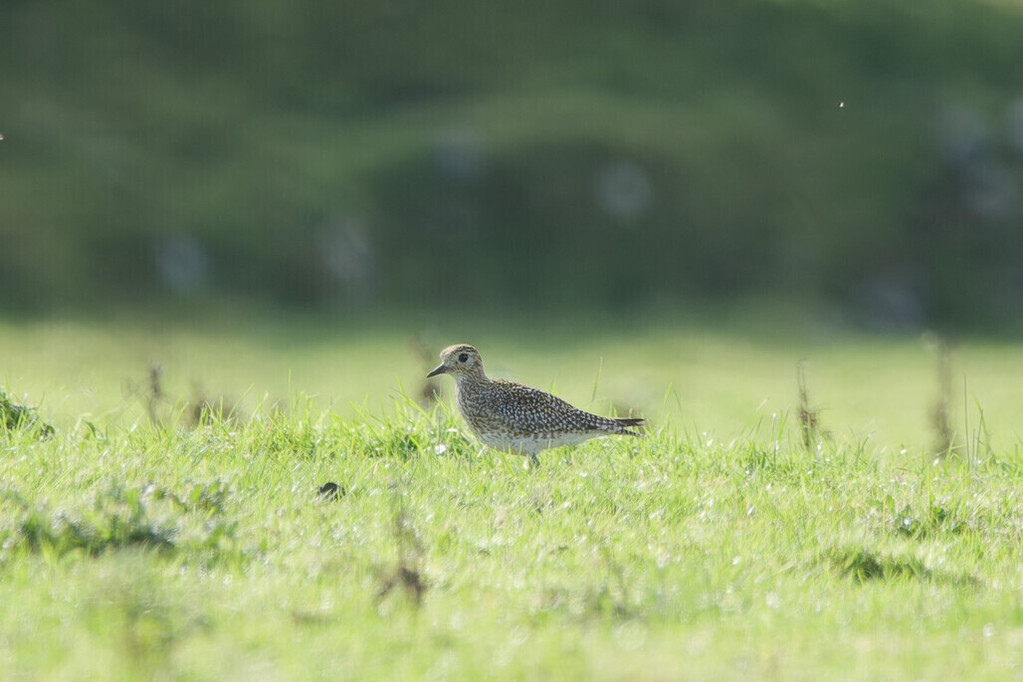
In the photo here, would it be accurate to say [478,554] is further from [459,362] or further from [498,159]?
[498,159]

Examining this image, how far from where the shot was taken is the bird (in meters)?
11.1

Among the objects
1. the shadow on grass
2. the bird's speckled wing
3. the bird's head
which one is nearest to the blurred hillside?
the bird's head

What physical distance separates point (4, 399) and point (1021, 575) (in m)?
8.04

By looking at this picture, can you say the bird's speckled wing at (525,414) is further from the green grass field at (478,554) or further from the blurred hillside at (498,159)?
the blurred hillside at (498,159)

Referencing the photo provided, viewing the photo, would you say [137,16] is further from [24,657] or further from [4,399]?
[24,657]

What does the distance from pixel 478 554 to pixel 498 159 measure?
3423cm

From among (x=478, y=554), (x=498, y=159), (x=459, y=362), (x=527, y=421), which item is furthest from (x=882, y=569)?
(x=498, y=159)

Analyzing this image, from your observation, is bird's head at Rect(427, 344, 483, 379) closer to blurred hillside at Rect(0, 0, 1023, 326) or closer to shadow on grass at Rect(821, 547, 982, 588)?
shadow on grass at Rect(821, 547, 982, 588)

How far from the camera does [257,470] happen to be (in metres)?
9.38

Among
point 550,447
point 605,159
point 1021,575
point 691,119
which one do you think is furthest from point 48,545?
point 691,119

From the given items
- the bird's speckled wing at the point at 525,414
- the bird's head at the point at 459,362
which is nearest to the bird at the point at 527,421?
the bird's speckled wing at the point at 525,414

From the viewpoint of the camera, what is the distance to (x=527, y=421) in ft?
37.2

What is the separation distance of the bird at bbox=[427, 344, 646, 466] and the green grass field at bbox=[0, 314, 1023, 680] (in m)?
0.16

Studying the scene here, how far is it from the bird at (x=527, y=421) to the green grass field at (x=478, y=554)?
16cm
